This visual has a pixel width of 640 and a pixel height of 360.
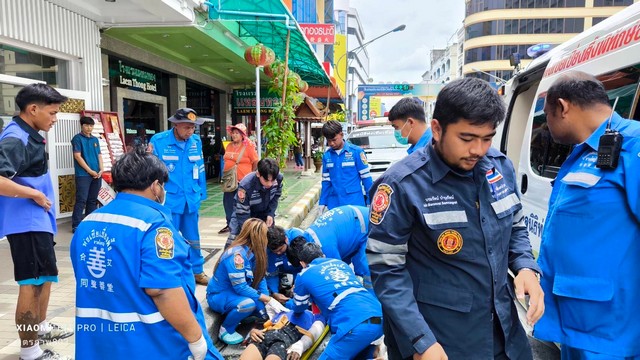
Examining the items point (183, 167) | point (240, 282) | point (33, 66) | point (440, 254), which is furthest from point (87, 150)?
point (440, 254)

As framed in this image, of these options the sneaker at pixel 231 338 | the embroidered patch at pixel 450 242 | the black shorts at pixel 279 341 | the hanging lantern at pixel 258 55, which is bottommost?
the sneaker at pixel 231 338

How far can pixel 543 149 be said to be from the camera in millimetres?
3328

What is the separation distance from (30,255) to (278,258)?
6.43ft

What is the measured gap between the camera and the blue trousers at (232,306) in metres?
3.45

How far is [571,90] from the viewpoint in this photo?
1.77 metres

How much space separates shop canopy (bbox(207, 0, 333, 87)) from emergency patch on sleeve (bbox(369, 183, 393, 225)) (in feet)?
17.8

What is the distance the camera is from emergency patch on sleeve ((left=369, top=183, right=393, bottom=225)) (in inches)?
58.4

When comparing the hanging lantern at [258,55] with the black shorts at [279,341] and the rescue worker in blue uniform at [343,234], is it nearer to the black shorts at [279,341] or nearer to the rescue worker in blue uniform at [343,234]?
the rescue worker in blue uniform at [343,234]

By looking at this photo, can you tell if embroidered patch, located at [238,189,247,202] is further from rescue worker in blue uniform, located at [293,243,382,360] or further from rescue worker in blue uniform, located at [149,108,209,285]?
rescue worker in blue uniform, located at [293,243,382,360]

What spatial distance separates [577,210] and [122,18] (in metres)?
6.70

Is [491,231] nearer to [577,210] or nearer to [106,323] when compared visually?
[577,210]

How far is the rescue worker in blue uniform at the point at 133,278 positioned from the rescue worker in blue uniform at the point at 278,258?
70.5 inches

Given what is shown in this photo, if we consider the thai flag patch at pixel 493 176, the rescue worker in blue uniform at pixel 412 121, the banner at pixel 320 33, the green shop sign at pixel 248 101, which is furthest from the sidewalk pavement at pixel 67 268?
the banner at pixel 320 33

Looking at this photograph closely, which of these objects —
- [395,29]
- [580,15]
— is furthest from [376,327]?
[580,15]
